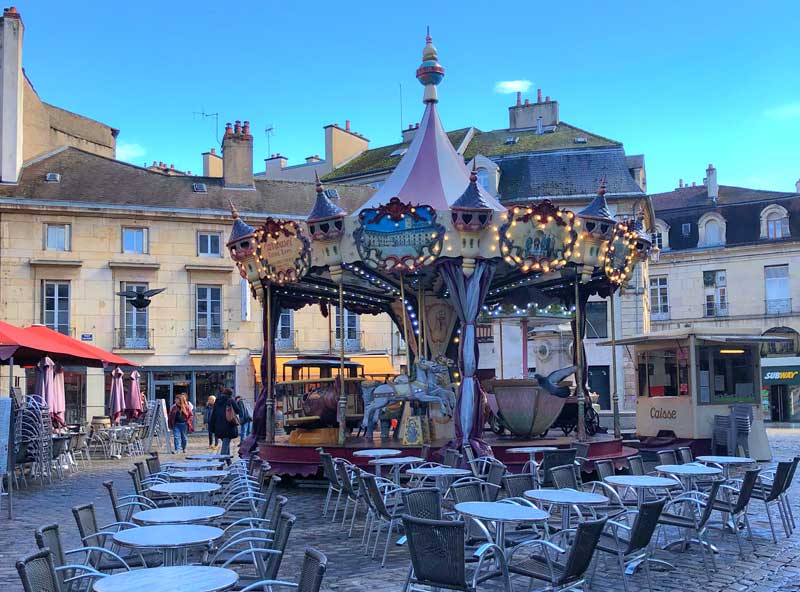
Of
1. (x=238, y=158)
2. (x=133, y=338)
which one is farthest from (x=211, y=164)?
(x=133, y=338)

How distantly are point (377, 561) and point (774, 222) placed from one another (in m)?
31.9

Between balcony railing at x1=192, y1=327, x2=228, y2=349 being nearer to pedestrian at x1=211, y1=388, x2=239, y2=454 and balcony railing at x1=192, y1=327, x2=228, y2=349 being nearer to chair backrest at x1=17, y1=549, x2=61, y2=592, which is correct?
pedestrian at x1=211, y1=388, x2=239, y2=454

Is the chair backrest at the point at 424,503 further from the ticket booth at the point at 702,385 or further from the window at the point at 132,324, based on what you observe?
the window at the point at 132,324

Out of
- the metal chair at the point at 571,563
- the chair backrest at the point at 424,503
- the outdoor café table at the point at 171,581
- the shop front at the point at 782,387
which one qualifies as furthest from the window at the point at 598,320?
the outdoor café table at the point at 171,581

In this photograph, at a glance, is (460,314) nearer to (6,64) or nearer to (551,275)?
(551,275)

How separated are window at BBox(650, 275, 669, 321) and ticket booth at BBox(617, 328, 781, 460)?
70.9 feet

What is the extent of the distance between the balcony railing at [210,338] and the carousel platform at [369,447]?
14.8 m

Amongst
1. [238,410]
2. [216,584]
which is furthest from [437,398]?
[216,584]

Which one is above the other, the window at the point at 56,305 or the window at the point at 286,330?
the window at the point at 56,305

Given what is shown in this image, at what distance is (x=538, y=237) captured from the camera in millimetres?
11273

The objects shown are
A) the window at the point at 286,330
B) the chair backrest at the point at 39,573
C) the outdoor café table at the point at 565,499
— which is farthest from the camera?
the window at the point at 286,330

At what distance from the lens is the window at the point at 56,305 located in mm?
25219

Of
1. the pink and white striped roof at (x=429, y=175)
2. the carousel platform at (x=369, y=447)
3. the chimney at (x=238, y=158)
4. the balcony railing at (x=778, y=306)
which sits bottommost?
the carousel platform at (x=369, y=447)

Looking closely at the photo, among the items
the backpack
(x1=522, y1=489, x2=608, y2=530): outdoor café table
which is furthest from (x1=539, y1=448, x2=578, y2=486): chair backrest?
the backpack
